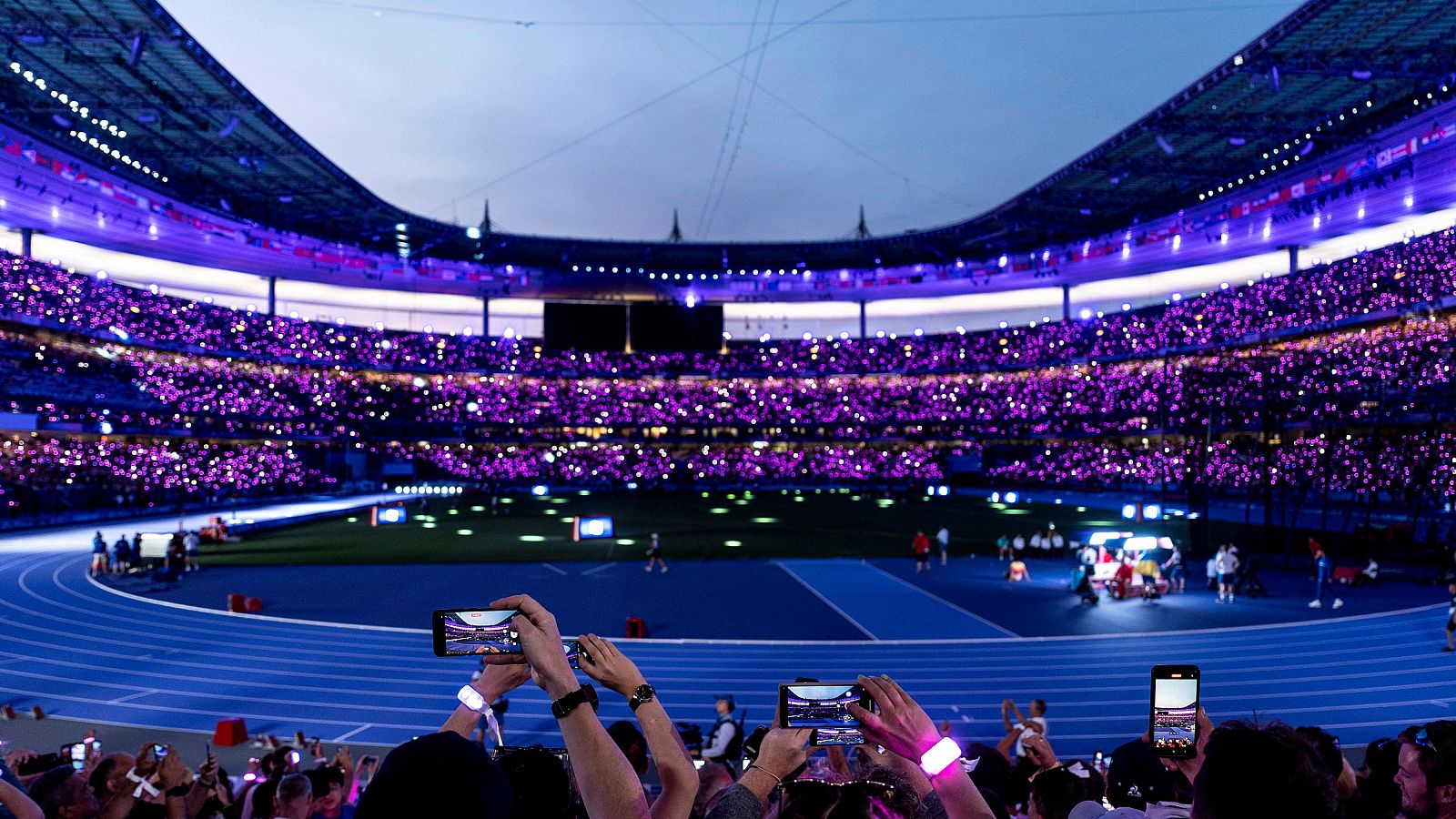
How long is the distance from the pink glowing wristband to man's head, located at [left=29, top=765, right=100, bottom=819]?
386 cm

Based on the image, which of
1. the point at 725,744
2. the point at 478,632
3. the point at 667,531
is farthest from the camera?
the point at 667,531

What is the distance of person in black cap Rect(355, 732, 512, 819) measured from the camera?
1732 mm

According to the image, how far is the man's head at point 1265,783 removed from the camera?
2.14 m

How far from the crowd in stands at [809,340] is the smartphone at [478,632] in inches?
2099

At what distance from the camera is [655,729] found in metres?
2.51

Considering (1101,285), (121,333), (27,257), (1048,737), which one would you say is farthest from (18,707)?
(1101,285)

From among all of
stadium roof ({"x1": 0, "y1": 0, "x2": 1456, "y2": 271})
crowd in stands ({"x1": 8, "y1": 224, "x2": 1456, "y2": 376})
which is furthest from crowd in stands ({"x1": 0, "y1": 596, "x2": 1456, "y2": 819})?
crowd in stands ({"x1": 8, "y1": 224, "x2": 1456, "y2": 376})

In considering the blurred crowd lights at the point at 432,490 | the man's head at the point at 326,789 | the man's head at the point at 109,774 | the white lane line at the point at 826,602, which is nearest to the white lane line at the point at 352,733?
the man's head at the point at 109,774

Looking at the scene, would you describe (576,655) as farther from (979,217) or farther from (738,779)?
(979,217)

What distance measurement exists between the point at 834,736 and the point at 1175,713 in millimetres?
2133

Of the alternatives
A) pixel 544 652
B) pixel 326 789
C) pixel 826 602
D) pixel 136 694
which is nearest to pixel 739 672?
pixel 826 602

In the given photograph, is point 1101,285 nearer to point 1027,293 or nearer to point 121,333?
point 1027,293

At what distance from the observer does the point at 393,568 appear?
2706cm

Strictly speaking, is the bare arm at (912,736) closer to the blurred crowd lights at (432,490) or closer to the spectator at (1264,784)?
the spectator at (1264,784)
